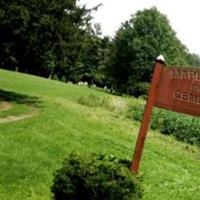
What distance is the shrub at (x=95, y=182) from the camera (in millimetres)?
8079

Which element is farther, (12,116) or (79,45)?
(79,45)

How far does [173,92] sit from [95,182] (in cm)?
205

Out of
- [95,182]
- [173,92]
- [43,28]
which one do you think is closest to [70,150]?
[173,92]

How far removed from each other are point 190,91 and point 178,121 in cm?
2072

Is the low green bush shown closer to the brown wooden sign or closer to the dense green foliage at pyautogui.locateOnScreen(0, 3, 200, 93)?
the dense green foliage at pyautogui.locateOnScreen(0, 3, 200, 93)

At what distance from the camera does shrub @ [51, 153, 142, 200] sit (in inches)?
318

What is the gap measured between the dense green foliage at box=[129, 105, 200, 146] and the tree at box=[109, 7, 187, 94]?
4729 centimetres

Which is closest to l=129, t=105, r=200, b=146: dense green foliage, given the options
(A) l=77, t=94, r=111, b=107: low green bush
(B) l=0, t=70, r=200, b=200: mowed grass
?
(B) l=0, t=70, r=200, b=200: mowed grass

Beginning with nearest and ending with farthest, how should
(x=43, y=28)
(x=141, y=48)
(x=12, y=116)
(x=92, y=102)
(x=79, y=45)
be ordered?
(x=12, y=116), (x=43, y=28), (x=79, y=45), (x=92, y=102), (x=141, y=48)

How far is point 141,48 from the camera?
7981 cm

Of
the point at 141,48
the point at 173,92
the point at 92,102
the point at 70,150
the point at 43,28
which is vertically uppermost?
the point at 141,48

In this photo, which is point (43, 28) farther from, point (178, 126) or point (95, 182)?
point (95, 182)

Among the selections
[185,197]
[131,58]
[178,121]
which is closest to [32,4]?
[178,121]

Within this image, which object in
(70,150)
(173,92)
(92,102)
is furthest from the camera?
(92,102)
